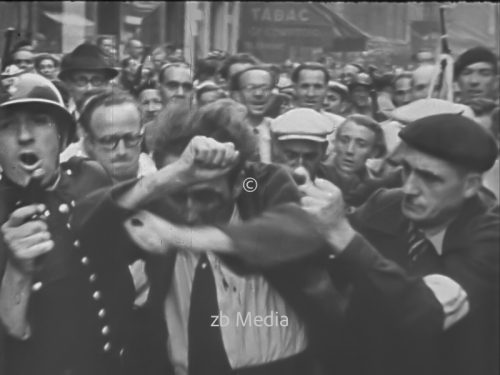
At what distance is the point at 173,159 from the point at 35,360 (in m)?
0.98

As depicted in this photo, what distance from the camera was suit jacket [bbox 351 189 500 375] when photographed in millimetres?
6094

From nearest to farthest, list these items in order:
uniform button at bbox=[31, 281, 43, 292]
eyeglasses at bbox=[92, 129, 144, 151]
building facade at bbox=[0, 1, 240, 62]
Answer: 1. building facade at bbox=[0, 1, 240, 62]
2. eyeglasses at bbox=[92, 129, 144, 151]
3. uniform button at bbox=[31, 281, 43, 292]

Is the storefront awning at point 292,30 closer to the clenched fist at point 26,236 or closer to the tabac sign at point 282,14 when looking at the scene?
the tabac sign at point 282,14

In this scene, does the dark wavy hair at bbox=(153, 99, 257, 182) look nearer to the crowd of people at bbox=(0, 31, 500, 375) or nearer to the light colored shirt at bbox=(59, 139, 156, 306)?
the crowd of people at bbox=(0, 31, 500, 375)

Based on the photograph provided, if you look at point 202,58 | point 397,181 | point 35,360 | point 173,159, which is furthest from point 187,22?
point 35,360

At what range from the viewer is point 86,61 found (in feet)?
19.9

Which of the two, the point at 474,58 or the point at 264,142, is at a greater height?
the point at 474,58

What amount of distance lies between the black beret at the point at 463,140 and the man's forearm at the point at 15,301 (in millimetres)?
1677

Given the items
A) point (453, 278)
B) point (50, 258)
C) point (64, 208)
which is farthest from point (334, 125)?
point (50, 258)

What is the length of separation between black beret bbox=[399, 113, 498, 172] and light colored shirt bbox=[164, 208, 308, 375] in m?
0.86

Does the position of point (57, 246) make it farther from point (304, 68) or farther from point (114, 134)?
point (304, 68)

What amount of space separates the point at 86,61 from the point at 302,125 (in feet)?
2.83

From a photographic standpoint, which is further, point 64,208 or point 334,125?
point 64,208

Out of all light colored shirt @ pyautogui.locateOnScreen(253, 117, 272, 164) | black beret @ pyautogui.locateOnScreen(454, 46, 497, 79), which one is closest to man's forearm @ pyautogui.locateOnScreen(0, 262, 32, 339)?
light colored shirt @ pyautogui.locateOnScreen(253, 117, 272, 164)
